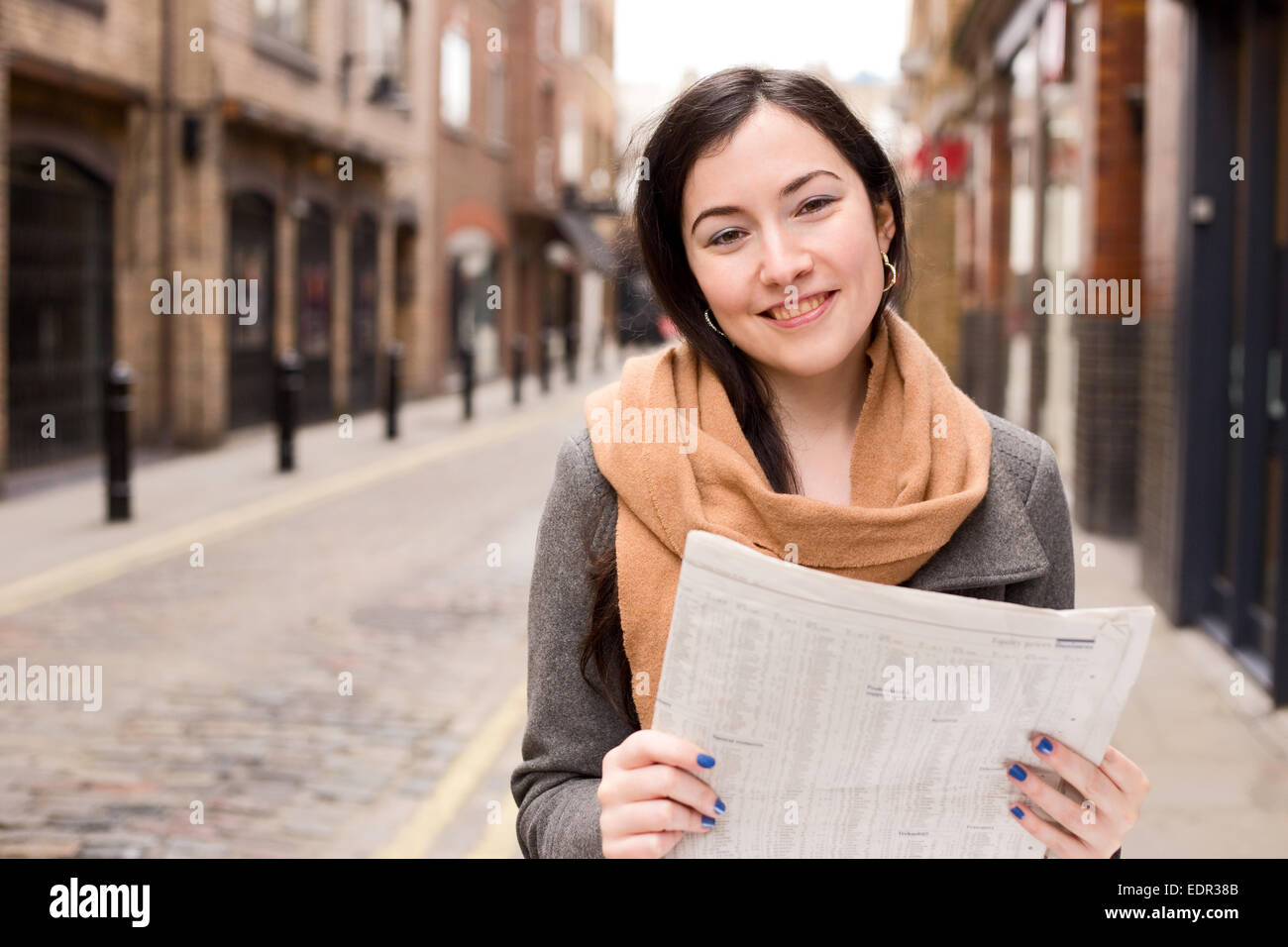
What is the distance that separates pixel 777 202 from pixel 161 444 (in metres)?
14.4

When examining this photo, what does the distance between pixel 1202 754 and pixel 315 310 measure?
15.7 metres

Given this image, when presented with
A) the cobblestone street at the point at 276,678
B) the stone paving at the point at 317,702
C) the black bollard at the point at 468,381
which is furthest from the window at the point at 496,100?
the stone paving at the point at 317,702

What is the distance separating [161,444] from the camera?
15.1 m

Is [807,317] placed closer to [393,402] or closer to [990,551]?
[990,551]

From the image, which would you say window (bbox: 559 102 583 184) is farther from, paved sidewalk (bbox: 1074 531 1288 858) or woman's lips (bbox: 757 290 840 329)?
woman's lips (bbox: 757 290 840 329)

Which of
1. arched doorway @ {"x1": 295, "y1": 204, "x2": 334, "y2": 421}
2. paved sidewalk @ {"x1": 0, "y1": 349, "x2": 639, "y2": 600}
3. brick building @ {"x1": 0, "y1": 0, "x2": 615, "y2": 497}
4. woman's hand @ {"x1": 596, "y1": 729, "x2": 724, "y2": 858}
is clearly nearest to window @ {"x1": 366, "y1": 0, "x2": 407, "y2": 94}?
brick building @ {"x1": 0, "y1": 0, "x2": 615, "y2": 497}

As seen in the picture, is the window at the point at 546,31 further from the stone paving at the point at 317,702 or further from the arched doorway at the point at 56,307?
the stone paving at the point at 317,702

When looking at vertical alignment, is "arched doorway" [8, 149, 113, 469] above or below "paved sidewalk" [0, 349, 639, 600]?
above

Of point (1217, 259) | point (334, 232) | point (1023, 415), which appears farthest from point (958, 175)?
point (1217, 259)

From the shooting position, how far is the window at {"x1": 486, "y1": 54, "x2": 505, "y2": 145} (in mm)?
27748

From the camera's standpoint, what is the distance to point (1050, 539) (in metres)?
1.76

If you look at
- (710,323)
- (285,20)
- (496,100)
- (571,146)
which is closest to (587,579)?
(710,323)

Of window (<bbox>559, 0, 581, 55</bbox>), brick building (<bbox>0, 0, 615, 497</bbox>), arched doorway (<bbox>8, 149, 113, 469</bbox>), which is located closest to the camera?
arched doorway (<bbox>8, 149, 113, 469</bbox>)

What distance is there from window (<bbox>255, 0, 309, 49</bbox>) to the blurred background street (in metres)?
0.08
